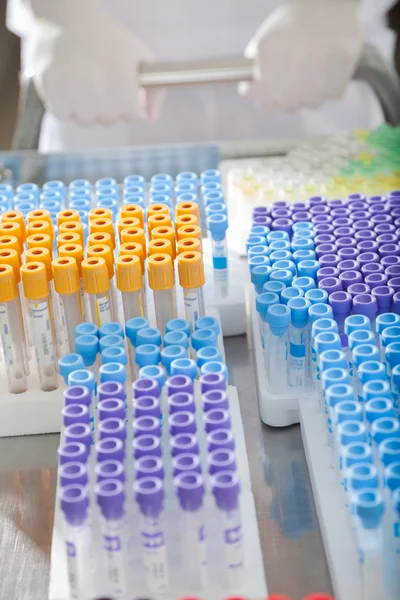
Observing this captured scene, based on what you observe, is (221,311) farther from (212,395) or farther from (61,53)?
(61,53)

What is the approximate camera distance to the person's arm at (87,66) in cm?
233

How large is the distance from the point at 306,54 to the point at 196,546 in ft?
4.68

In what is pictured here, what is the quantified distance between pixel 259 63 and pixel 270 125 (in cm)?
34

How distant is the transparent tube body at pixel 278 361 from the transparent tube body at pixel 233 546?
1.36 ft

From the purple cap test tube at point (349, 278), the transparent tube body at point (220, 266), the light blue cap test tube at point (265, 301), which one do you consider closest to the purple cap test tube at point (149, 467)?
the light blue cap test tube at point (265, 301)

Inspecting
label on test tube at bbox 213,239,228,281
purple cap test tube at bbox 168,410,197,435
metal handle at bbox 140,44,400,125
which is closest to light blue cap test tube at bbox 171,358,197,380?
purple cap test tube at bbox 168,410,197,435

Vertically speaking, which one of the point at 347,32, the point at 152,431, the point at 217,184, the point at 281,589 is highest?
the point at 347,32

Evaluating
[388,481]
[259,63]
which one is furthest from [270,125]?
[388,481]

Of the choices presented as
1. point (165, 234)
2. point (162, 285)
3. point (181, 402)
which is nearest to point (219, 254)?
point (165, 234)

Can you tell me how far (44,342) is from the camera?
1.67 meters

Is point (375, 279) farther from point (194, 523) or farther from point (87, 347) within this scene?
point (194, 523)

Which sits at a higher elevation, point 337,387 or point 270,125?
point 270,125

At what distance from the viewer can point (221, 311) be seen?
6.20 feet

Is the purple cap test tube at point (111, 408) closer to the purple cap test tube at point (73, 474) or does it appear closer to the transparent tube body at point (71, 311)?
the purple cap test tube at point (73, 474)
